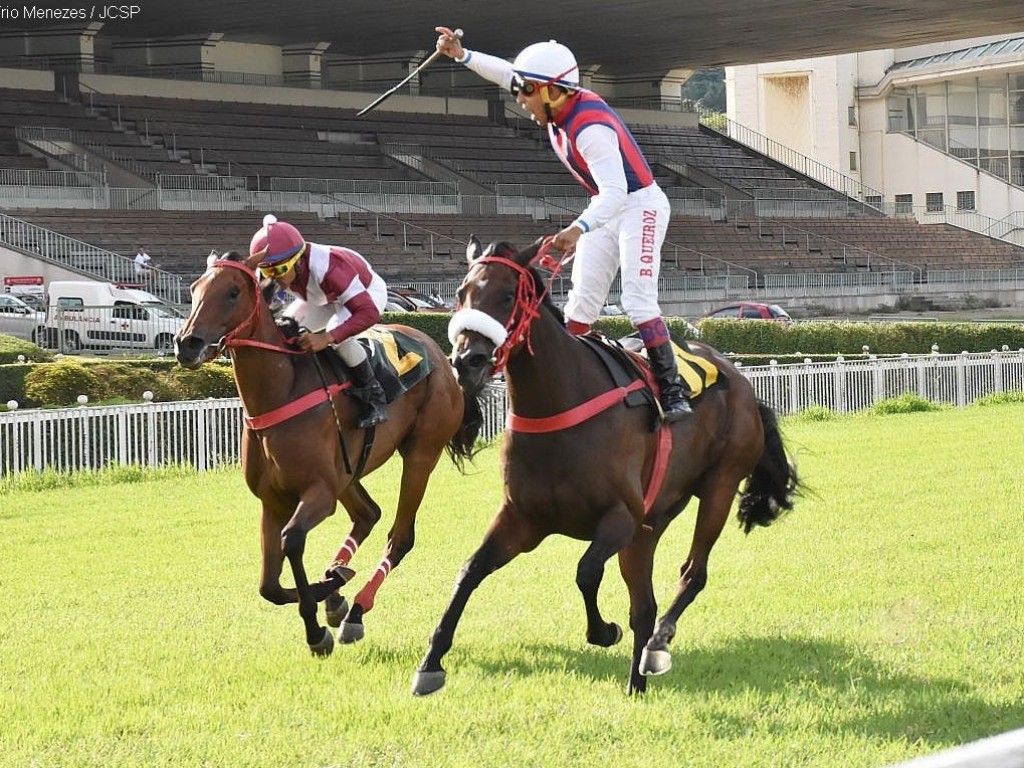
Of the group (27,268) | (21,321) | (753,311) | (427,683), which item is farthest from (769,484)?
(753,311)

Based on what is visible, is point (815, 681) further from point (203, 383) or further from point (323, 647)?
point (203, 383)

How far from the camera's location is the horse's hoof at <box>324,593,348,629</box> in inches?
294

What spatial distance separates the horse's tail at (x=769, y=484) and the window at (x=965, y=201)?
58943 millimetres

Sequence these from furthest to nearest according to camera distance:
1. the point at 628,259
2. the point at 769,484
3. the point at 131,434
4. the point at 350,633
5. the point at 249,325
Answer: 1. the point at 131,434
2. the point at 769,484
3. the point at 350,633
4. the point at 249,325
5. the point at 628,259

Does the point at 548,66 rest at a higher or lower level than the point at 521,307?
higher

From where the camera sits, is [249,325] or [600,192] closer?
[600,192]

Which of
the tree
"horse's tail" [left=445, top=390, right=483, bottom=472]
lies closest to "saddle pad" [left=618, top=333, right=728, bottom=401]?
"horse's tail" [left=445, top=390, right=483, bottom=472]

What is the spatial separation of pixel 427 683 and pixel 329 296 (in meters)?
2.61

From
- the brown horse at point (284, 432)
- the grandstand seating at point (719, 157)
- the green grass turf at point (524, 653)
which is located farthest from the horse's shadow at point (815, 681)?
the grandstand seating at point (719, 157)

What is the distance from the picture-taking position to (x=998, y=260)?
184 feet

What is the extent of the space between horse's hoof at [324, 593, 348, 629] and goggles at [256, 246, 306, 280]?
162 centimetres

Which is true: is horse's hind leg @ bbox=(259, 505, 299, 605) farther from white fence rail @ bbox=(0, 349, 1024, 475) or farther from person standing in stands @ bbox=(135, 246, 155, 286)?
person standing in stands @ bbox=(135, 246, 155, 286)

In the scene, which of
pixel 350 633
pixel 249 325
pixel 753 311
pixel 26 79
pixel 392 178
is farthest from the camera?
pixel 392 178

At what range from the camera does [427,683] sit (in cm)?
586
